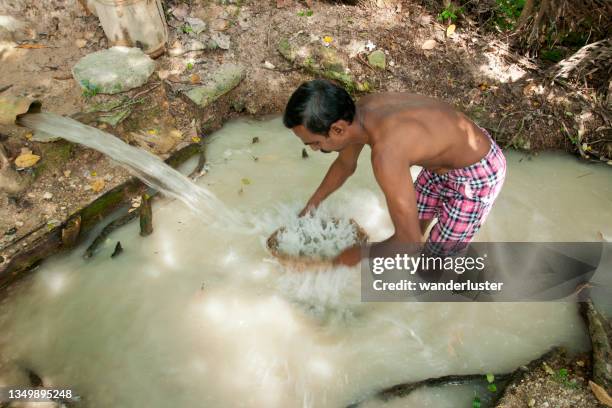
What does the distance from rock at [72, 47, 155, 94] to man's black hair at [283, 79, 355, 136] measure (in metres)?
2.29

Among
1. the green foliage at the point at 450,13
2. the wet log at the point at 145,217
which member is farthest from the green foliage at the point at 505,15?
the wet log at the point at 145,217

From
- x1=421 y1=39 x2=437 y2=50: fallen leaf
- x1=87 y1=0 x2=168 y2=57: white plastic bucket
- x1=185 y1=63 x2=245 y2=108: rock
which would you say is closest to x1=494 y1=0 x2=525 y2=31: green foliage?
x1=421 y1=39 x2=437 y2=50: fallen leaf

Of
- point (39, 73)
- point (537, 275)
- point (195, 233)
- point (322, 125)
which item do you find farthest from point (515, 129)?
point (39, 73)

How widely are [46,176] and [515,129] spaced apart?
4.33 metres

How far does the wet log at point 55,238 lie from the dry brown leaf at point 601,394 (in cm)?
352

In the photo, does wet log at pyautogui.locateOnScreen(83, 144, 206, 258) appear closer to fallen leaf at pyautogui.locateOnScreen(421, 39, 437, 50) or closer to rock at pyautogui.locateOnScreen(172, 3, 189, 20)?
rock at pyautogui.locateOnScreen(172, 3, 189, 20)

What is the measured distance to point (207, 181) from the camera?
153 inches

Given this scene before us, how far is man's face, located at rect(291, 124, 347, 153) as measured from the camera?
2110 millimetres

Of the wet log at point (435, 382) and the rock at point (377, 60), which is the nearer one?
the wet log at point (435, 382)

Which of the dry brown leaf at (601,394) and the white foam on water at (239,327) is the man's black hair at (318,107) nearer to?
the white foam on water at (239,327)

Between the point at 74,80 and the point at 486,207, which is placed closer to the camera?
the point at 486,207

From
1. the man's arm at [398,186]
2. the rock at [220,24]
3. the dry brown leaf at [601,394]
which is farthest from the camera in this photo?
the rock at [220,24]

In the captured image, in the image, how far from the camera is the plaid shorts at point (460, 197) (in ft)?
8.01

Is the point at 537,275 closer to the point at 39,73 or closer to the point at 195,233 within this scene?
the point at 195,233
